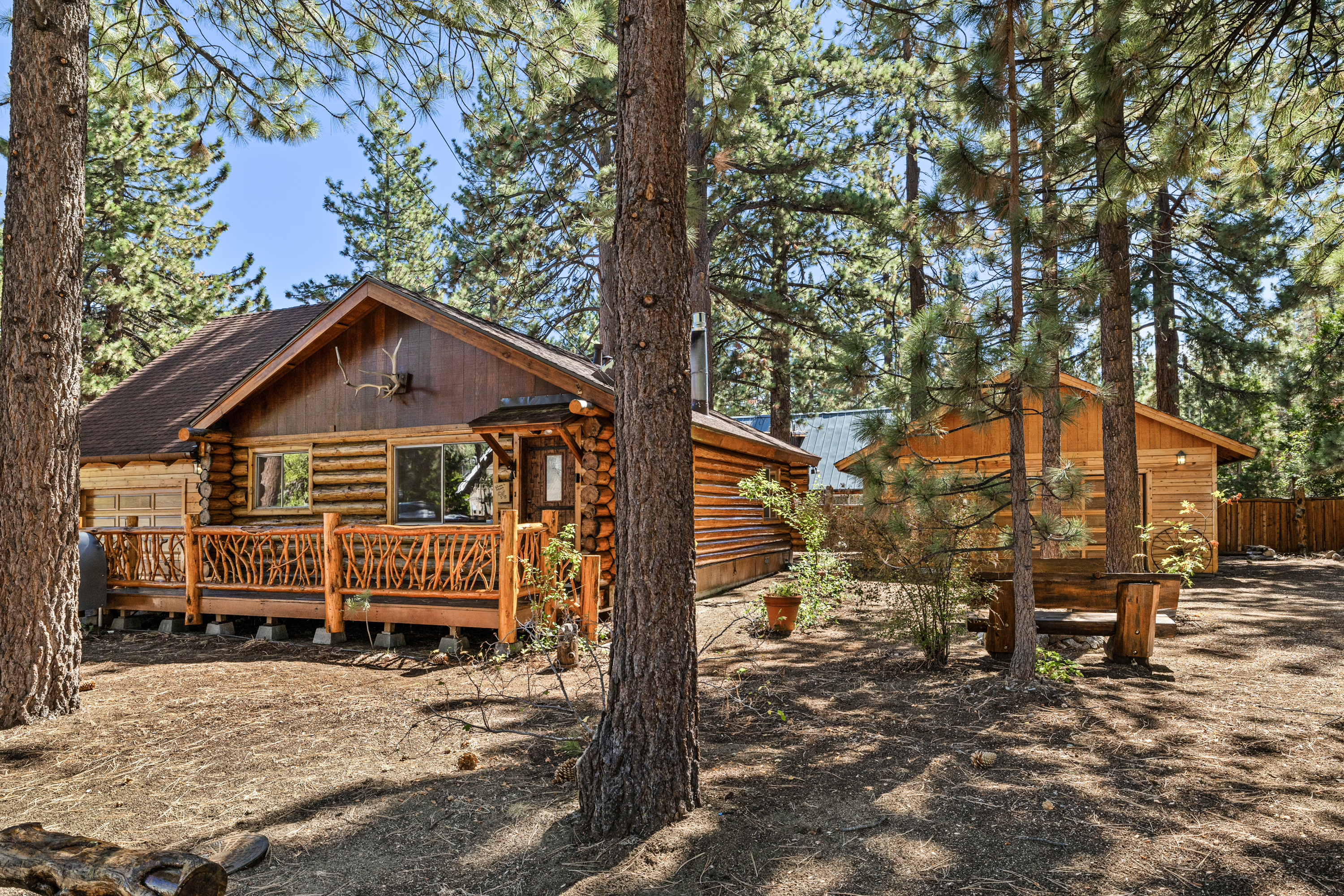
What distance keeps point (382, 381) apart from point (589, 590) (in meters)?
4.86

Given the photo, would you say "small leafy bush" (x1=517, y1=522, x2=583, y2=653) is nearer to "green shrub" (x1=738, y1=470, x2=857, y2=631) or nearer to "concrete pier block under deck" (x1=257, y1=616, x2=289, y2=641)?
"green shrub" (x1=738, y1=470, x2=857, y2=631)

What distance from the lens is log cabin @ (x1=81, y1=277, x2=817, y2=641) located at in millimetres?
9070

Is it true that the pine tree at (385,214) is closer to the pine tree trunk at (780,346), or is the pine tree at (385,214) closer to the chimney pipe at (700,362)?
the pine tree trunk at (780,346)

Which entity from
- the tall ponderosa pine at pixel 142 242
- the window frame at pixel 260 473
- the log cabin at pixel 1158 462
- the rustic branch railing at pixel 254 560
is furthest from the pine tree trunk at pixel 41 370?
the log cabin at pixel 1158 462

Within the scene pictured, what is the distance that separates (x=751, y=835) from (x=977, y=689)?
3209 mm

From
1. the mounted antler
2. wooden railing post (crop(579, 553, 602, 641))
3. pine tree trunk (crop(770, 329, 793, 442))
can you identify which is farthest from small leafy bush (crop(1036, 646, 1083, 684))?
pine tree trunk (crop(770, 329, 793, 442))

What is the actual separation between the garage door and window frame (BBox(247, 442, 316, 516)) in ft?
7.35

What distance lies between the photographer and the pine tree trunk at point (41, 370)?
5.71m

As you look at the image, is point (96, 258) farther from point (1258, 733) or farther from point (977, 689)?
point (1258, 733)

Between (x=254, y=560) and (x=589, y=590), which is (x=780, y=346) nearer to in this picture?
(x=589, y=590)

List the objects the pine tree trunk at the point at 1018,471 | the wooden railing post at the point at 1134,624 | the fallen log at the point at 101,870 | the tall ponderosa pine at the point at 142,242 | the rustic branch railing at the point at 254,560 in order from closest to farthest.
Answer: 1. the fallen log at the point at 101,870
2. the pine tree trunk at the point at 1018,471
3. the wooden railing post at the point at 1134,624
4. the rustic branch railing at the point at 254,560
5. the tall ponderosa pine at the point at 142,242

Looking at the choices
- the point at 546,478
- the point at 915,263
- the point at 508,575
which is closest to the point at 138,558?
the point at 546,478

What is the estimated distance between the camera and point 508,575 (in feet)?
27.3

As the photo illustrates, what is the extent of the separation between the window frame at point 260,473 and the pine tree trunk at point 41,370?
5925mm
